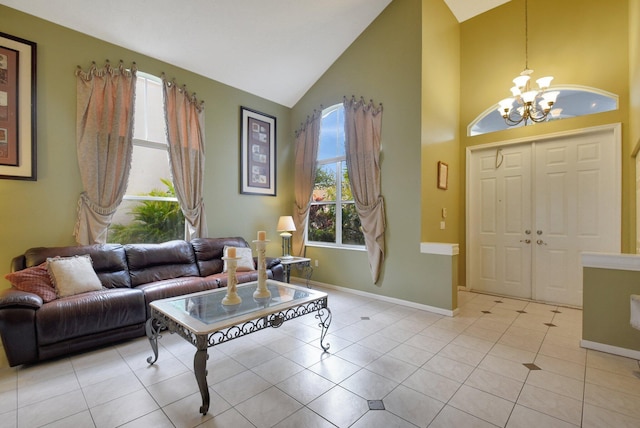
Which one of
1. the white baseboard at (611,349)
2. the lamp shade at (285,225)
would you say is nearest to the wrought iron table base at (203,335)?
the lamp shade at (285,225)

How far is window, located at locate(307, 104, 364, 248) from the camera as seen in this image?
4852 millimetres

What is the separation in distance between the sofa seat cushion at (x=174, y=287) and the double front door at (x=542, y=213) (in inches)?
162

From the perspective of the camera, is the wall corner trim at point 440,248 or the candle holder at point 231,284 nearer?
the candle holder at point 231,284

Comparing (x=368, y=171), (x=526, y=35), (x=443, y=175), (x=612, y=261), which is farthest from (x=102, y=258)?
(x=526, y=35)

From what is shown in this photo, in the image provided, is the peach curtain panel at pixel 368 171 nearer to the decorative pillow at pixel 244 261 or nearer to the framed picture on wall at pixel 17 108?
the decorative pillow at pixel 244 261

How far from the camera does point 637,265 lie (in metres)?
2.50

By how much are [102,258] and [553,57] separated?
639 centimetres

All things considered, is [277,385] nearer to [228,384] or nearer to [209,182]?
[228,384]

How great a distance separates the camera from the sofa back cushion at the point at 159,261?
3416 millimetres

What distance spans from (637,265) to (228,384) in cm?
359

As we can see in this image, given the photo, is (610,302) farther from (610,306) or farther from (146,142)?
(146,142)

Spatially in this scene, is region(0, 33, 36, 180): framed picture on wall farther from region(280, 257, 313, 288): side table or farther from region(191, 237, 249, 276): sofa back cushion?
region(280, 257, 313, 288): side table

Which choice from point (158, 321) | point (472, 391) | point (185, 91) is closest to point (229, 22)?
point (185, 91)

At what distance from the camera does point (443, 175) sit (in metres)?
4.27
